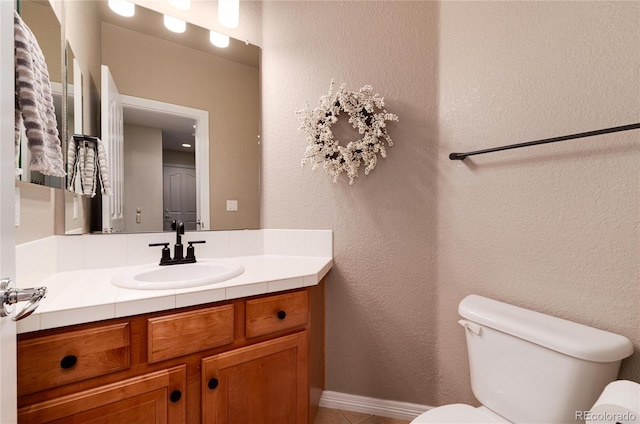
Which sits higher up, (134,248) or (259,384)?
(134,248)

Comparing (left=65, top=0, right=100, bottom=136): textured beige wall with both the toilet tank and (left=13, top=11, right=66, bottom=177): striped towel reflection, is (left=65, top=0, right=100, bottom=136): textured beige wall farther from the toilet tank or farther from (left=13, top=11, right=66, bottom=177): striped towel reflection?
the toilet tank

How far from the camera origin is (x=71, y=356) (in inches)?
31.2

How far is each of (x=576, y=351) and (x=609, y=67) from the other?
966 millimetres

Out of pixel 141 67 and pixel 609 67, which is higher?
pixel 141 67

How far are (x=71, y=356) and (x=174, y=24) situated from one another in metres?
1.54

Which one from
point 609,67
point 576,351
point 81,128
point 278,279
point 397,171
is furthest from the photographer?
point 397,171

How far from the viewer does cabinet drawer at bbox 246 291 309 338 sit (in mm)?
1086

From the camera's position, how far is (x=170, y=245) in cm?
143

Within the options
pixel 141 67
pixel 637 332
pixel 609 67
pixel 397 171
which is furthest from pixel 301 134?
pixel 637 332

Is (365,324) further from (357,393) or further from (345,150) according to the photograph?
(345,150)

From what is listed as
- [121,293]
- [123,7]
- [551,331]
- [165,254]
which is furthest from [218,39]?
[551,331]
